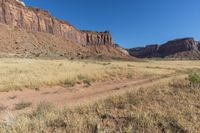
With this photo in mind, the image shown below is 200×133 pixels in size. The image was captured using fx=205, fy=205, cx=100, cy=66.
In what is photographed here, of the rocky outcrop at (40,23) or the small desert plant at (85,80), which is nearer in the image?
the small desert plant at (85,80)

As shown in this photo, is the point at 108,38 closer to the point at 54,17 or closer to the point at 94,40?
the point at 94,40

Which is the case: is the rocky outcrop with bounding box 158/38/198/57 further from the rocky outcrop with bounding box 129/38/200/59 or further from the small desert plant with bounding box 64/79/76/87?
the small desert plant with bounding box 64/79/76/87

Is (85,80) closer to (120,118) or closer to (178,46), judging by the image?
(120,118)

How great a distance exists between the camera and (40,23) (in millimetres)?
101500

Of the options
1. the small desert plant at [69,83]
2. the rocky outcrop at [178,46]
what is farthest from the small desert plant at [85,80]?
the rocky outcrop at [178,46]

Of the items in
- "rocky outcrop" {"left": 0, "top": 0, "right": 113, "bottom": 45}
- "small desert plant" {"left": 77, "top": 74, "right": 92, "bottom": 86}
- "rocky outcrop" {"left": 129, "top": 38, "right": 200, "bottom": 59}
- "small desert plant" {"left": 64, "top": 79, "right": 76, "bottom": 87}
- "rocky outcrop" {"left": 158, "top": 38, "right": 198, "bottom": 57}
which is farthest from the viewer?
"rocky outcrop" {"left": 158, "top": 38, "right": 198, "bottom": 57}

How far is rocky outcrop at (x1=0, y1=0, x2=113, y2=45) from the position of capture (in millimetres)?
85319

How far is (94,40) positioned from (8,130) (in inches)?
5416

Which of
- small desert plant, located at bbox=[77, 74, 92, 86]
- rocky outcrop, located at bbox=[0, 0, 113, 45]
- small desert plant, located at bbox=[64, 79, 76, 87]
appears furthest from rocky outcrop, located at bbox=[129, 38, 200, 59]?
small desert plant, located at bbox=[64, 79, 76, 87]

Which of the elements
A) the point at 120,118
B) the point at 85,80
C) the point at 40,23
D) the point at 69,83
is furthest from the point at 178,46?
the point at 120,118

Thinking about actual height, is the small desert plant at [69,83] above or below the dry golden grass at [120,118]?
below

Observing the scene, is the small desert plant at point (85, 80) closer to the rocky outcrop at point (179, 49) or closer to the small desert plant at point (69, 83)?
the small desert plant at point (69, 83)

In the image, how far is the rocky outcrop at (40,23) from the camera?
280ft

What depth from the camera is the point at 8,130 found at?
163 inches
